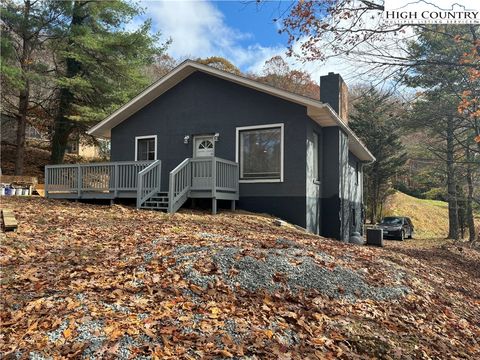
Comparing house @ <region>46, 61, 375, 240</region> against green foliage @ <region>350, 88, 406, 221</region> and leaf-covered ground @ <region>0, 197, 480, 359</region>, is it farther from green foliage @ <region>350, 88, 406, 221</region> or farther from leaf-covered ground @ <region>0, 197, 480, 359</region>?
green foliage @ <region>350, 88, 406, 221</region>

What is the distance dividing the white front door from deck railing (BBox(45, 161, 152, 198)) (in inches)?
87.0

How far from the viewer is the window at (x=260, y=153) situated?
487 inches

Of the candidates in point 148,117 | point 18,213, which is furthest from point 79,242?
point 148,117

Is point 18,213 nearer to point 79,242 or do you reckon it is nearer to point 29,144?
point 79,242

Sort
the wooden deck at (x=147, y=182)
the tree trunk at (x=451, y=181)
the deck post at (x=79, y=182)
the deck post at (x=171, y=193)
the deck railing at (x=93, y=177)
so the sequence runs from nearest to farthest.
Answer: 1. the deck post at (x=171, y=193)
2. the wooden deck at (x=147, y=182)
3. the deck railing at (x=93, y=177)
4. the deck post at (x=79, y=182)
5. the tree trunk at (x=451, y=181)

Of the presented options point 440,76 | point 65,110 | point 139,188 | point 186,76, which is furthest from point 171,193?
point 65,110

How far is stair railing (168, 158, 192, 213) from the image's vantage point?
35.5ft

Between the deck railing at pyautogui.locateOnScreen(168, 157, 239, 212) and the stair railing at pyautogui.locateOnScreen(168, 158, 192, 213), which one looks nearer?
the stair railing at pyautogui.locateOnScreen(168, 158, 192, 213)

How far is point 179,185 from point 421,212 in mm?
26468

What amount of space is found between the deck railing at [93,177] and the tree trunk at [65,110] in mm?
8542

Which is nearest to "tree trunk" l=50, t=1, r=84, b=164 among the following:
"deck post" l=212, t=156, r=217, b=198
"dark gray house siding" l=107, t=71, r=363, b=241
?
"dark gray house siding" l=107, t=71, r=363, b=241

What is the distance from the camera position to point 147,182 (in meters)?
11.7

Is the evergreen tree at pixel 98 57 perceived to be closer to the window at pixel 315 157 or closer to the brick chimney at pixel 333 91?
the brick chimney at pixel 333 91

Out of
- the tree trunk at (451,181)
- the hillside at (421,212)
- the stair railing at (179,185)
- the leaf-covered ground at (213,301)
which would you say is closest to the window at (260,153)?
the stair railing at (179,185)
